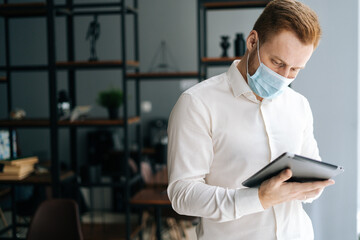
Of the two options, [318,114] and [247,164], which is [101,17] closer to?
[318,114]

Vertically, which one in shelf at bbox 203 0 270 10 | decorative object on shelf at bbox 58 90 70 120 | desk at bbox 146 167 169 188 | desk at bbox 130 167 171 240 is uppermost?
shelf at bbox 203 0 270 10

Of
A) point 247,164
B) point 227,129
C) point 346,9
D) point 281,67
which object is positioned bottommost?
point 247,164

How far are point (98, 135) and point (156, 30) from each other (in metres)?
2.17

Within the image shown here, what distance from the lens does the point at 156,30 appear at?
7344 millimetres

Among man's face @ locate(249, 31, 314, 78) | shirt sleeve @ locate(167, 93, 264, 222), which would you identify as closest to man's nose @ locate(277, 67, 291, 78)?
man's face @ locate(249, 31, 314, 78)

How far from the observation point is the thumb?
42.9 inches

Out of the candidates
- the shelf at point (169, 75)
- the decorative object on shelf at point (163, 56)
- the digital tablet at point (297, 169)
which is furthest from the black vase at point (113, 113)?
the decorative object on shelf at point (163, 56)

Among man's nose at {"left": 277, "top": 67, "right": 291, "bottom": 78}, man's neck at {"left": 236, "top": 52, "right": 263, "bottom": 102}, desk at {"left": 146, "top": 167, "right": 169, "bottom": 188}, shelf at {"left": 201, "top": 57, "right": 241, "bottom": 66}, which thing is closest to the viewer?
man's nose at {"left": 277, "top": 67, "right": 291, "bottom": 78}

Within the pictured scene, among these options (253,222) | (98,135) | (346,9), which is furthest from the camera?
(98,135)

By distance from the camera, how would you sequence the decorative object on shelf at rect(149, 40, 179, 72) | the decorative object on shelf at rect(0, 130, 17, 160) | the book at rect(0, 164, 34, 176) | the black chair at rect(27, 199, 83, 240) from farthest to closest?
the decorative object on shelf at rect(149, 40, 179, 72)
the decorative object on shelf at rect(0, 130, 17, 160)
the book at rect(0, 164, 34, 176)
the black chair at rect(27, 199, 83, 240)

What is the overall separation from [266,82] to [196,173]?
1.20 feet

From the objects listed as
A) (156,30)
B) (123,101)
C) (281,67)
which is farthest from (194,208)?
(156,30)

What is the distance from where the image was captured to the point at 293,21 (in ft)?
3.87

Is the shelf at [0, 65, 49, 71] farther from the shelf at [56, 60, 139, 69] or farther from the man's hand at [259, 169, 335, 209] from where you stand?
the man's hand at [259, 169, 335, 209]
